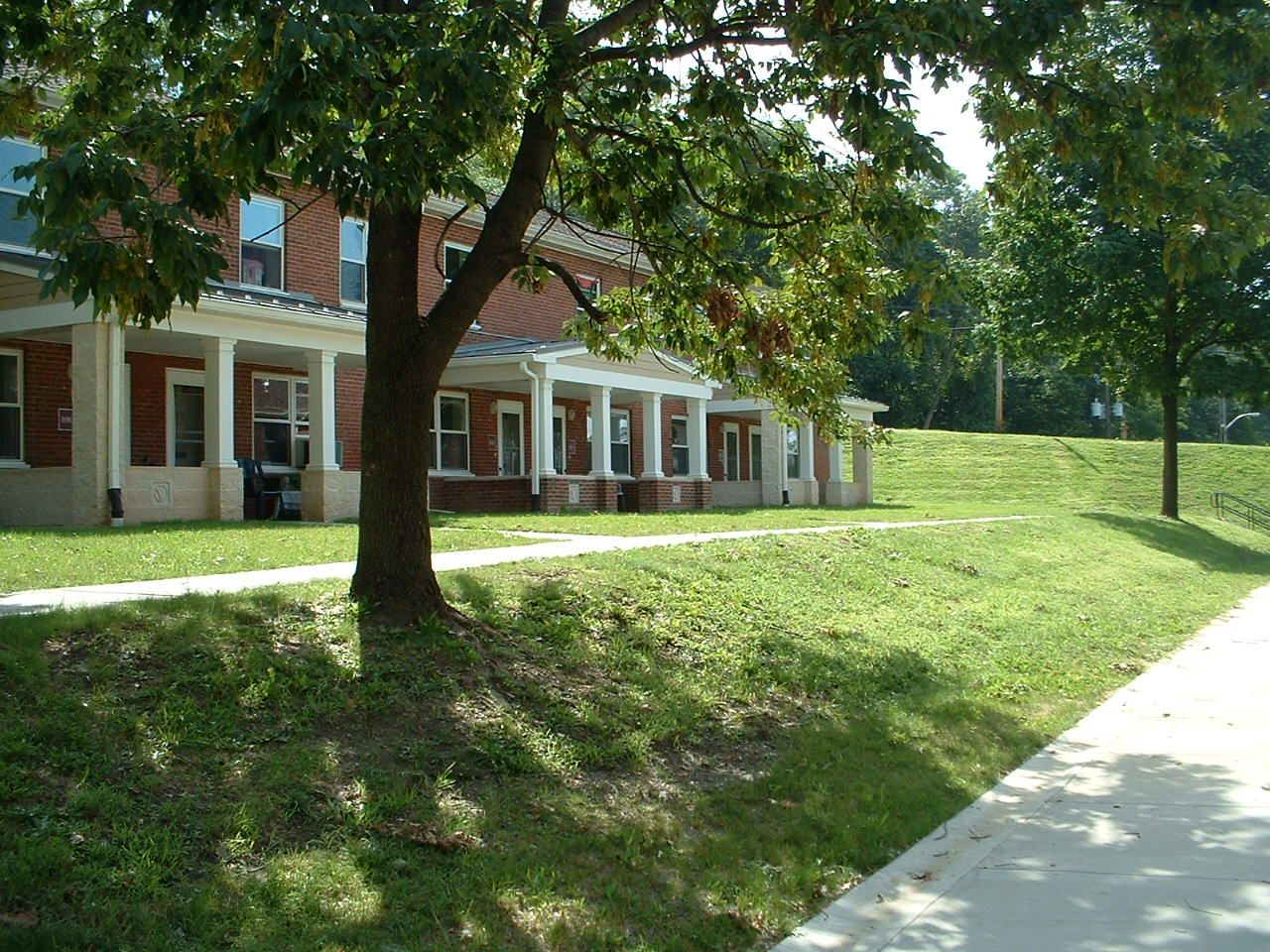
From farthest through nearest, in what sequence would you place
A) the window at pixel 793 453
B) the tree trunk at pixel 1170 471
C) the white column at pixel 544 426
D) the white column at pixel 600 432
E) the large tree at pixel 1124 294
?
the window at pixel 793 453, the tree trunk at pixel 1170 471, the large tree at pixel 1124 294, the white column at pixel 600 432, the white column at pixel 544 426

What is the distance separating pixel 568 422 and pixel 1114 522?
13.4m

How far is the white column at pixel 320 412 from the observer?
1820 centimetres

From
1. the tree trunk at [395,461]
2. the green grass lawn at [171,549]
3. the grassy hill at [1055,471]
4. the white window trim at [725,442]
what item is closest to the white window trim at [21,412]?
the green grass lawn at [171,549]

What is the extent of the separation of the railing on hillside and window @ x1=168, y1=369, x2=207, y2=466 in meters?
37.9

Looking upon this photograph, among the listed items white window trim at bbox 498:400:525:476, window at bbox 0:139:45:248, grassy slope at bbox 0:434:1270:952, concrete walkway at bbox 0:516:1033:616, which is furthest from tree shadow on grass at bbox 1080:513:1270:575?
window at bbox 0:139:45:248

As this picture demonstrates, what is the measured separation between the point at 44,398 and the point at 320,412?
3876 mm

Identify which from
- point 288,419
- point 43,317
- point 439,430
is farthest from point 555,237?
point 43,317

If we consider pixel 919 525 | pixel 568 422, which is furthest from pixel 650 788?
pixel 568 422

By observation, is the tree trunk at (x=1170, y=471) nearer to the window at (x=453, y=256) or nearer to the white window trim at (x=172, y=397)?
the window at (x=453, y=256)

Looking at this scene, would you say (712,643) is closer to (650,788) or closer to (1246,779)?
(650,788)

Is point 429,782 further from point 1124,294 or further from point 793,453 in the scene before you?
point 793,453

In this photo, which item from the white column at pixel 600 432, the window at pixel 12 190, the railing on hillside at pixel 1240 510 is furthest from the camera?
the railing on hillside at pixel 1240 510

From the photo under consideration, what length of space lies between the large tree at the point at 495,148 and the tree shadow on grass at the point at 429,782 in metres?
1.23

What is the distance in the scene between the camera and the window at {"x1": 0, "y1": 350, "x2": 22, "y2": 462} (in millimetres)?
16703
